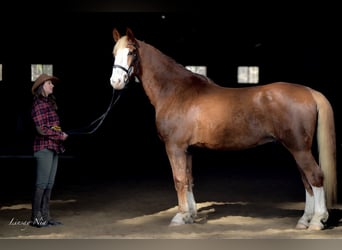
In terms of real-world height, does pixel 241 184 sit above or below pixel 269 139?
below

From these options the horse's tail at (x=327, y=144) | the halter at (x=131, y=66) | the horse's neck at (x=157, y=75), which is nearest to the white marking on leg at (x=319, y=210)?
the horse's tail at (x=327, y=144)

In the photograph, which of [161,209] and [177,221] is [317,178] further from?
[161,209]

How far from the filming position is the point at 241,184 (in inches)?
318

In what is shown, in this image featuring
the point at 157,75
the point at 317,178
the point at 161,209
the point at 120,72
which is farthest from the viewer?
the point at 161,209

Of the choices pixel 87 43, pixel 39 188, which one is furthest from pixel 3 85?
pixel 39 188

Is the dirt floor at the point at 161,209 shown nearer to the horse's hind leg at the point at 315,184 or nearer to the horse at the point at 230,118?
the horse's hind leg at the point at 315,184

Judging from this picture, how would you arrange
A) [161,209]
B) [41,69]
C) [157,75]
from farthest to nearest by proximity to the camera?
[41,69]
[161,209]
[157,75]

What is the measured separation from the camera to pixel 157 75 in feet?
18.4

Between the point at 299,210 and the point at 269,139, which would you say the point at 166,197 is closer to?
the point at 299,210

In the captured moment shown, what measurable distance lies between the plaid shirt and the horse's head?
2.02 feet

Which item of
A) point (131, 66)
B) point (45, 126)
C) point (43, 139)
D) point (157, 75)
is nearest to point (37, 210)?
point (43, 139)

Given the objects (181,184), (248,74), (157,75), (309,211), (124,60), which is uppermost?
(248,74)

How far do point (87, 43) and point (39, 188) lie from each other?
9583mm

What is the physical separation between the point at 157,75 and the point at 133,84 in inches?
340
